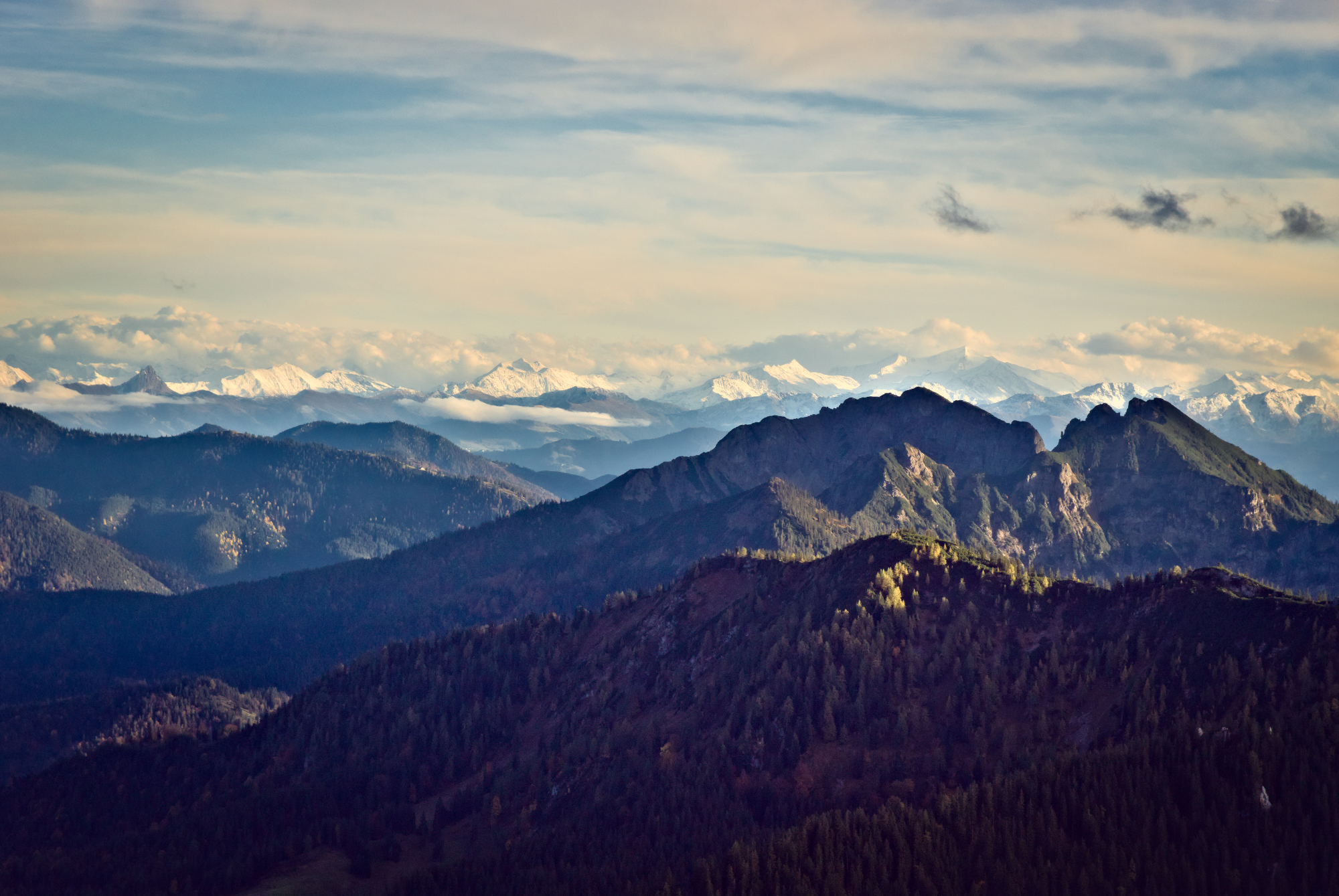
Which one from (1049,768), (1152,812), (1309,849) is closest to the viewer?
(1309,849)

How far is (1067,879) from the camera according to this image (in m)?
169

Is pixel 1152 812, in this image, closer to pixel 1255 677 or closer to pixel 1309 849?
pixel 1309 849

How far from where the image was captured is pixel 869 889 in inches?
7037

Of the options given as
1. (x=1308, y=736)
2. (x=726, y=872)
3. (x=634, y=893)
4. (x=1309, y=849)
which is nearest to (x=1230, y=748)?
(x=1308, y=736)

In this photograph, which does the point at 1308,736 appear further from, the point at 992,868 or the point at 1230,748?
the point at 992,868

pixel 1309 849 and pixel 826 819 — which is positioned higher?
pixel 1309 849

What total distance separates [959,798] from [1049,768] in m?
15.0

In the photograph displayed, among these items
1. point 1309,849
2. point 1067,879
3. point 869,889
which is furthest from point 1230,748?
point 869,889

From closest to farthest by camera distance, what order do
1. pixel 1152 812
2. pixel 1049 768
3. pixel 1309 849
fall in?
pixel 1309 849 < pixel 1152 812 < pixel 1049 768

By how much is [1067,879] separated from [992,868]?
1121 cm

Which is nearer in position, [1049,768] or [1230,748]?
[1230,748]

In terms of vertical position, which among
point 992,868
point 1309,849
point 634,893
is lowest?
point 634,893

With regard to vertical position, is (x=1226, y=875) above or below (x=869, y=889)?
above

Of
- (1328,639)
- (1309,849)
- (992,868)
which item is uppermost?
(1328,639)
